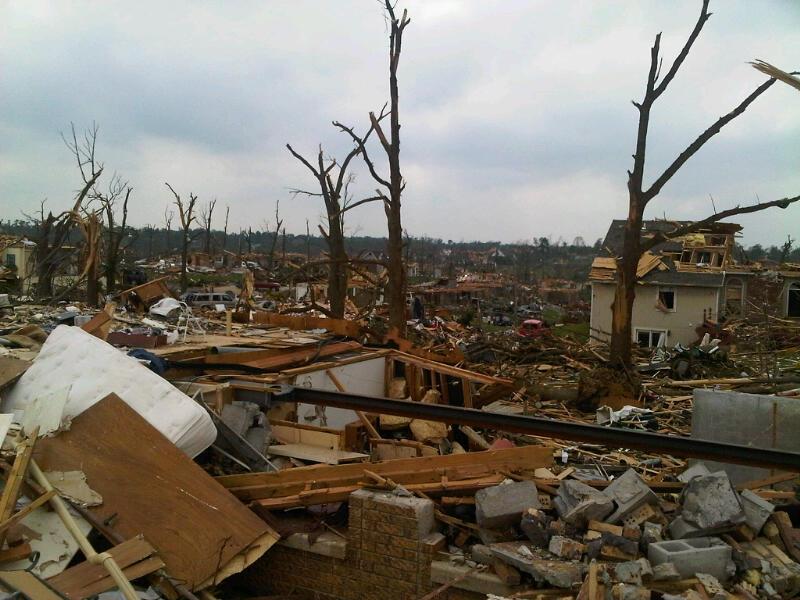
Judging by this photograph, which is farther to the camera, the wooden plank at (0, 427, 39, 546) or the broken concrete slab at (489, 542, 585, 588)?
the broken concrete slab at (489, 542, 585, 588)

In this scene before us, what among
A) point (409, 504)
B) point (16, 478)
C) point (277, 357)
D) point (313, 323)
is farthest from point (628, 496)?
point (313, 323)

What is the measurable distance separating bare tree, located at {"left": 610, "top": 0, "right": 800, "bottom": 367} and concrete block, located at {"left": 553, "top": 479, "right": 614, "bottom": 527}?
35.4ft

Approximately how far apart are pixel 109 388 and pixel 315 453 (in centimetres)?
207

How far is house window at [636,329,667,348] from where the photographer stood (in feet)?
97.1

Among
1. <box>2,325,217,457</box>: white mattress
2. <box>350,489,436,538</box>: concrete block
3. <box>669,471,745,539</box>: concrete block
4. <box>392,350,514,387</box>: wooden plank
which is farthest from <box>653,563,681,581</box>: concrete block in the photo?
<box>392,350,514,387</box>: wooden plank

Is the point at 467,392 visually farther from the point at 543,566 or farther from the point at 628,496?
the point at 543,566

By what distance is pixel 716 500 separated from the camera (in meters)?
4.58

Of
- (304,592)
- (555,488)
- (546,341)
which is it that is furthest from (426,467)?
(546,341)

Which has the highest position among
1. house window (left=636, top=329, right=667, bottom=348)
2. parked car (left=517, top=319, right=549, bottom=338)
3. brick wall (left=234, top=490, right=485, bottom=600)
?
brick wall (left=234, top=490, right=485, bottom=600)

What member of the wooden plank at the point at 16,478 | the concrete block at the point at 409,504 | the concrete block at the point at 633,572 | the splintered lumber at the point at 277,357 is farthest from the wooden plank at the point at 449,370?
the wooden plank at the point at 16,478

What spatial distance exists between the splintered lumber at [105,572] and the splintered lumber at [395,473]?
1087 mm

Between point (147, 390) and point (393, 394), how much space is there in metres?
5.86

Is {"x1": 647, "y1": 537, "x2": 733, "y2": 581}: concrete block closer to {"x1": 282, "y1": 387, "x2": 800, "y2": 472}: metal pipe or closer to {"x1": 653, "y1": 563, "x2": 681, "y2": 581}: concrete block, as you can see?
{"x1": 653, "y1": 563, "x2": 681, "y2": 581}: concrete block

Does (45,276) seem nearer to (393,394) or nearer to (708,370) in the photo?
(393,394)
